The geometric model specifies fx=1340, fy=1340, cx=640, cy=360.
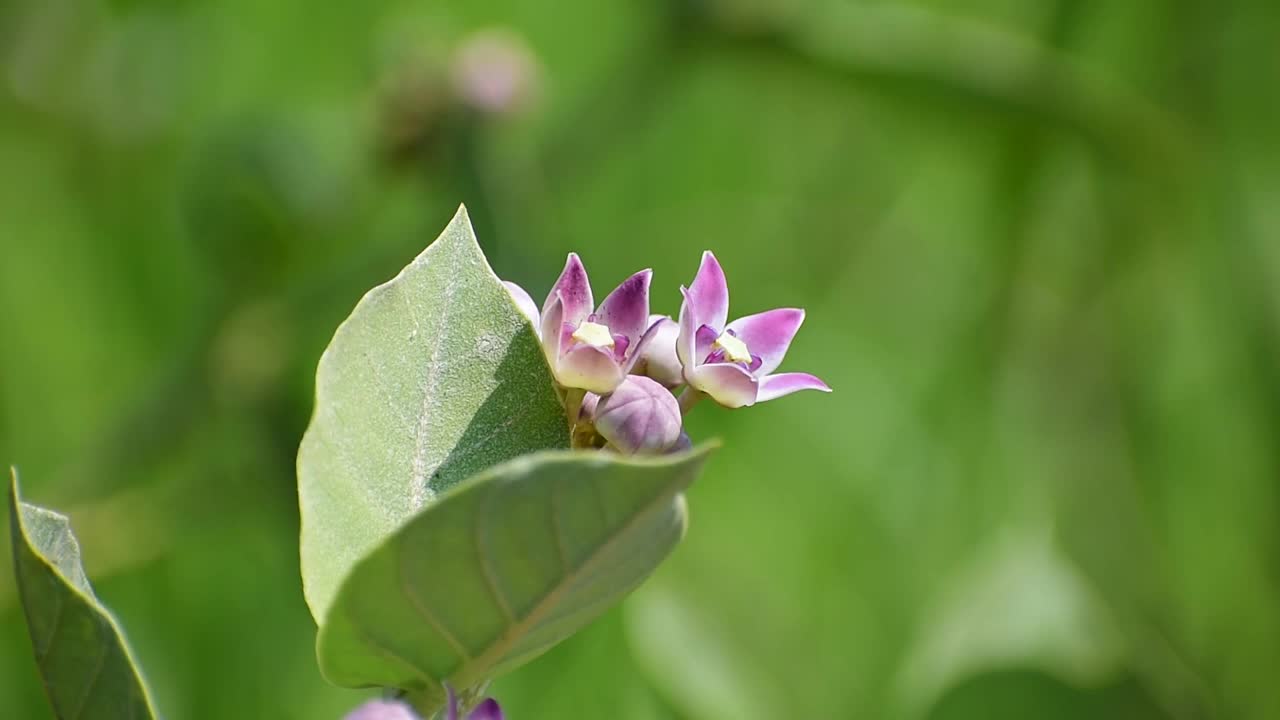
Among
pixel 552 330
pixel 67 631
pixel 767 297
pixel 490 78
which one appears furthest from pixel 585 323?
pixel 767 297

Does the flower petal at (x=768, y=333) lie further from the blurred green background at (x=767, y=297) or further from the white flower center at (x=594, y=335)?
the blurred green background at (x=767, y=297)

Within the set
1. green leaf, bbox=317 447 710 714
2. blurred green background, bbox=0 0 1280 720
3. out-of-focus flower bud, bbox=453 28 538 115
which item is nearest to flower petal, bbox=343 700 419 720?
green leaf, bbox=317 447 710 714

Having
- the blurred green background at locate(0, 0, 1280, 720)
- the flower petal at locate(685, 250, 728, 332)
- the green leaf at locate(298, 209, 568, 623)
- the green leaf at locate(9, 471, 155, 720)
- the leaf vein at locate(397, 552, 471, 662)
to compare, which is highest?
the flower petal at locate(685, 250, 728, 332)

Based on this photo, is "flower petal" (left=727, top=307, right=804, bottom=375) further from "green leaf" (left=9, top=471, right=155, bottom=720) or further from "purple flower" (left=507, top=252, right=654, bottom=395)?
"green leaf" (left=9, top=471, right=155, bottom=720)

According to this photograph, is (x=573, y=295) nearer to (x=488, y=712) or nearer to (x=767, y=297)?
(x=488, y=712)

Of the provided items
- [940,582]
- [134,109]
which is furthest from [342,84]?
[940,582]

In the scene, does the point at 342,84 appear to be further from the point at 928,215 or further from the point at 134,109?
the point at 928,215

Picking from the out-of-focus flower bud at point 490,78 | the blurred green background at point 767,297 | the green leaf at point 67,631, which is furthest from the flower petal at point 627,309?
the out-of-focus flower bud at point 490,78
